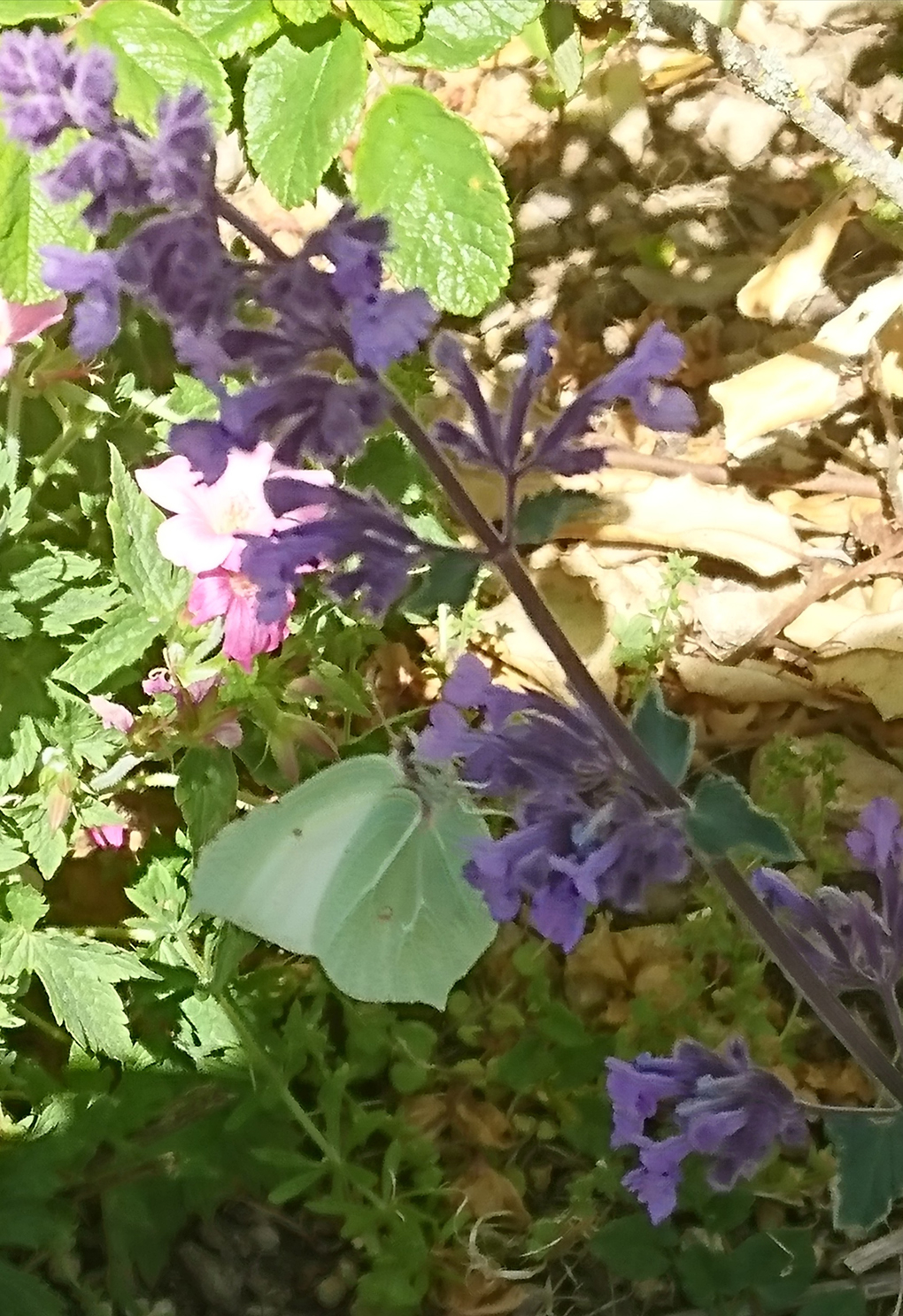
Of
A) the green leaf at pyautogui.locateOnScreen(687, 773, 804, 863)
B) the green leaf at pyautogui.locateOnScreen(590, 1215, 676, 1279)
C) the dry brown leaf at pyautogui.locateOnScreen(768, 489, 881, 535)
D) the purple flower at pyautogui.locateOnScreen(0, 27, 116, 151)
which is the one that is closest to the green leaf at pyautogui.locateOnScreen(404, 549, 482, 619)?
the green leaf at pyautogui.locateOnScreen(687, 773, 804, 863)

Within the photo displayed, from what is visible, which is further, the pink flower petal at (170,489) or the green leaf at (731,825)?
the pink flower petal at (170,489)

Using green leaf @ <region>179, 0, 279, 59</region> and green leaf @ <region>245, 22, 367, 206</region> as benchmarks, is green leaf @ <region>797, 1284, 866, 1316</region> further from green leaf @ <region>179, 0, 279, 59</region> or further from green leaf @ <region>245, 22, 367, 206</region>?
green leaf @ <region>179, 0, 279, 59</region>

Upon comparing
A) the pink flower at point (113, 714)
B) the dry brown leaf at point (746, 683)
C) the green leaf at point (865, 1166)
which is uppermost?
the pink flower at point (113, 714)

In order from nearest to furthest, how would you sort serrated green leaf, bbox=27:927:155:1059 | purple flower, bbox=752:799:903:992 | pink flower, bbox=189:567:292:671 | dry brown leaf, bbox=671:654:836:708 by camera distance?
purple flower, bbox=752:799:903:992 → pink flower, bbox=189:567:292:671 → serrated green leaf, bbox=27:927:155:1059 → dry brown leaf, bbox=671:654:836:708

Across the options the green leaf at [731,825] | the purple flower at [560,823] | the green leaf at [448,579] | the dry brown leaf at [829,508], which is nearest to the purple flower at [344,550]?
the green leaf at [448,579]

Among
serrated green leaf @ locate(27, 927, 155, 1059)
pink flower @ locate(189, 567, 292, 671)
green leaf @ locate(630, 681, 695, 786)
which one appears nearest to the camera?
green leaf @ locate(630, 681, 695, 786)

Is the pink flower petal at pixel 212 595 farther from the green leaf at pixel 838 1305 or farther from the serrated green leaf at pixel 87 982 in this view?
the green leaf at pixel 838 1305

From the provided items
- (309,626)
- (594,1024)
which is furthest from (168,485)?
(594,1024)

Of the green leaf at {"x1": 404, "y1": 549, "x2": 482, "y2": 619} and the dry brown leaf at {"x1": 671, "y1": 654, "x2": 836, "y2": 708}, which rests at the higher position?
the green leaf at {"x1": 404, "y1": 549, "x2": 482, "y2": 619}
